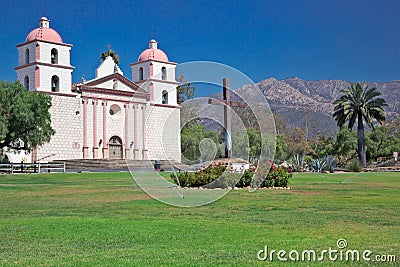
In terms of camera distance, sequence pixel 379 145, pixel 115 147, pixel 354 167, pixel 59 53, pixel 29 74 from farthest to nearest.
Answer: pixel 379 145
pixel 115 147
pixel 59 53
pixel 29 74
pixel 354 167

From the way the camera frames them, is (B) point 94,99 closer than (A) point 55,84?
No

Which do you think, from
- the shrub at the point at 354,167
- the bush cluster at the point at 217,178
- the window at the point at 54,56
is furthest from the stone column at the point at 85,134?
the bush cluster at the point at 217,178

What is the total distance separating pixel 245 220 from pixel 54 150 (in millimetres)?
49178

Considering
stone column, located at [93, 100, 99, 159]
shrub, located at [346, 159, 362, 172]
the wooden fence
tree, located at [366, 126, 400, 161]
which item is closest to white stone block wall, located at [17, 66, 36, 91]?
stone column, located at [93, 100, 99, 159]

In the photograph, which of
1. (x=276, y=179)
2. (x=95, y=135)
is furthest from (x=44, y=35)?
(x=276, y=179)

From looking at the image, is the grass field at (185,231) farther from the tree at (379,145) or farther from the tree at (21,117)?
the tree at (379,145)

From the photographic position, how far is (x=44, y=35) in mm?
58531

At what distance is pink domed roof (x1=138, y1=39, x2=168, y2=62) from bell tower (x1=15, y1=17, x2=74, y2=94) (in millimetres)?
10850

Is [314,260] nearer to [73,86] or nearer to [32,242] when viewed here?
[32,242]

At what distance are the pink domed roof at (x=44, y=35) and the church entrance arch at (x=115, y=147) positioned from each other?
485 inches

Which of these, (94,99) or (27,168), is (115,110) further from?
(27,168)

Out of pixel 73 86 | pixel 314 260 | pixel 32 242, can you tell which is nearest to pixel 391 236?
pixel 314 260

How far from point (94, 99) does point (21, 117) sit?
54.1ft

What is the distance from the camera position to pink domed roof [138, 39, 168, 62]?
6912cm
